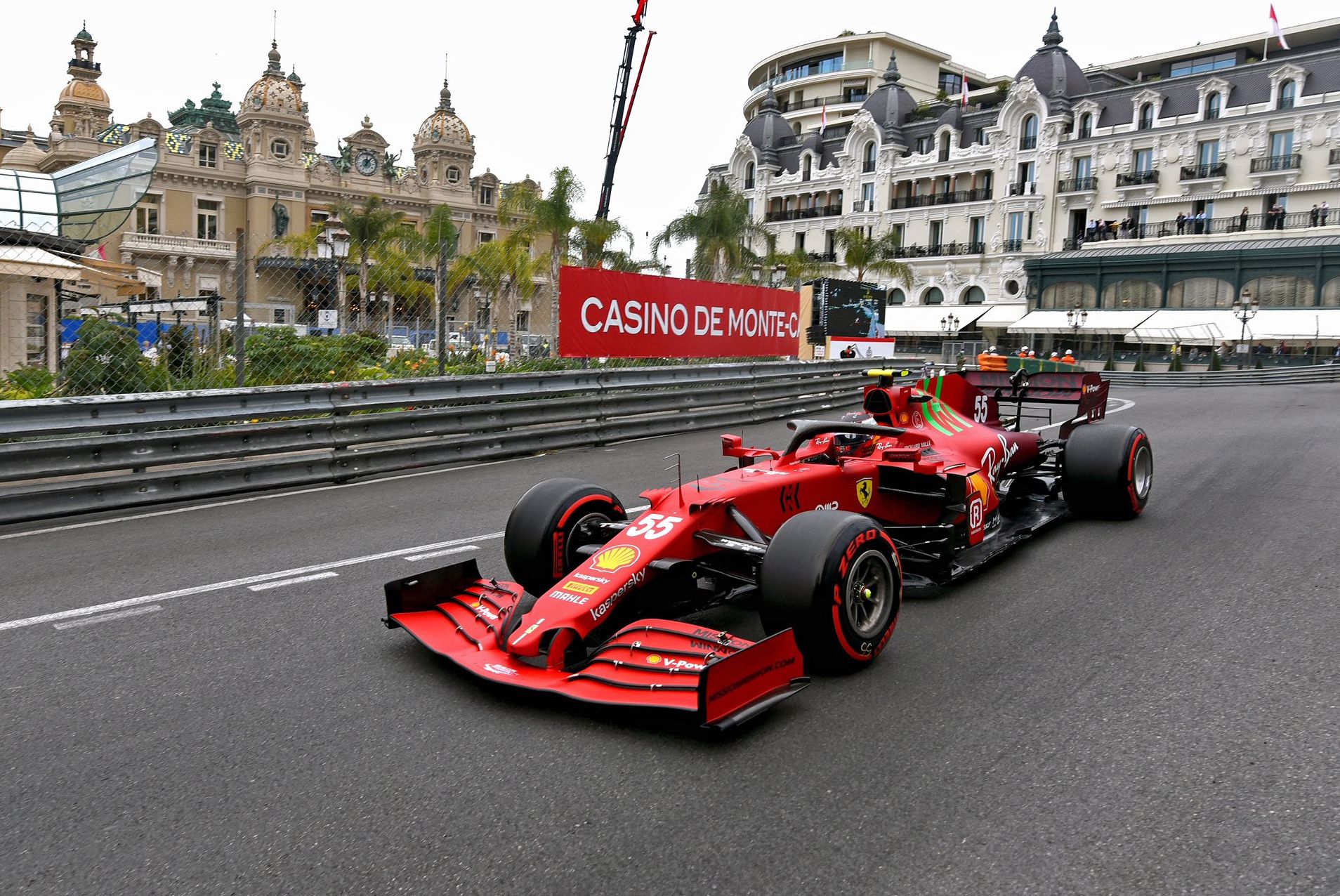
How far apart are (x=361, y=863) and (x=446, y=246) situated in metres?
8.72

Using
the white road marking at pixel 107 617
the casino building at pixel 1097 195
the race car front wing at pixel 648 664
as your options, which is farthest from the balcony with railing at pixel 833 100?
the race car front wing at pixel 648 664

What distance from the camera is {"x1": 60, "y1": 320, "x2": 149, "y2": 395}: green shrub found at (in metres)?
9.60

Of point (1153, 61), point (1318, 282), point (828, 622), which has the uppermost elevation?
point (1153, 61)

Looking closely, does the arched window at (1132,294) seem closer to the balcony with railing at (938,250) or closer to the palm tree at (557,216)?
the balcony with railing at (938,250)

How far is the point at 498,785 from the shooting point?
3.17m

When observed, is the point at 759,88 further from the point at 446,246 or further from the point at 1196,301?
the point at 446,246

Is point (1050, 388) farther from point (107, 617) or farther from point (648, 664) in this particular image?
point (107, 617)

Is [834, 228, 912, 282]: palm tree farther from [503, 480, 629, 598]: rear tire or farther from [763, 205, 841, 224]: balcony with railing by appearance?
[503, 480, 629, 598]: rear tire

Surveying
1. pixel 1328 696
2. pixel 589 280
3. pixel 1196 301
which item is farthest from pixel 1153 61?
pixel 1328 696

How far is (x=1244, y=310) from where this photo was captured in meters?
41.7

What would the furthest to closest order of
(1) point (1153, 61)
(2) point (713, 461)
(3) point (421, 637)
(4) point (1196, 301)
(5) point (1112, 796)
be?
(1) point (1153, 61) < (4) point (1196, 301) < (2) point (713, 461) < (3) point (421, 637) < (5) point (1112, 796)

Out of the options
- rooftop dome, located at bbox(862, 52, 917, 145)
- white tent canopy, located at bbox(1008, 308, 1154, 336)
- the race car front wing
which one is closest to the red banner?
the race car front wing

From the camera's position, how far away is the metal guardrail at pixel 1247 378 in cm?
3278

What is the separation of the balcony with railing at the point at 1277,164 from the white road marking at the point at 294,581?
54.1 m
